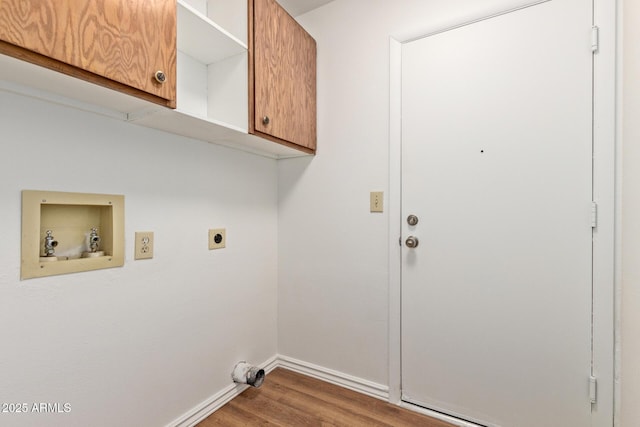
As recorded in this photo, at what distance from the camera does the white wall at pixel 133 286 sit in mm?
941

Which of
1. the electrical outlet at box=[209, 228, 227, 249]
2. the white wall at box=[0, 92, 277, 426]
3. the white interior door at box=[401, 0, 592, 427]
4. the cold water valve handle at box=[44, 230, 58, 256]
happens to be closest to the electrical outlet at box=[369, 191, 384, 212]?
the white interior door at box=[401, 0, 592, 427]

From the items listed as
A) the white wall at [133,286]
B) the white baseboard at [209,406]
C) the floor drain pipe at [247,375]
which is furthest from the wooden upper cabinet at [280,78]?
the white baseboard at [209,406]

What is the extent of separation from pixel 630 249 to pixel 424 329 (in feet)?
2.89

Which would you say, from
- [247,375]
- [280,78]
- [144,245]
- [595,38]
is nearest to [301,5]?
[280,78]

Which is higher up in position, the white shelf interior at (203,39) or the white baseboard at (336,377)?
the white shelf interior at (203,39)

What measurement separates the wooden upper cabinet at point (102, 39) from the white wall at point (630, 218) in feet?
5.13

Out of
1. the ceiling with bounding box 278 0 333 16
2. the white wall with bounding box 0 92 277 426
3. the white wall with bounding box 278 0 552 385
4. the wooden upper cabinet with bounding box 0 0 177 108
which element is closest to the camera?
the wooden upper cabinet with bounding box 0 0 177 108

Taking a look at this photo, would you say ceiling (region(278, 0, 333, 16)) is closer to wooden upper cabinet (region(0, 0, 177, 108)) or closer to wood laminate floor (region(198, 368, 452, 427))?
wooden upper cabinet (region(0, 0, 177, 108))

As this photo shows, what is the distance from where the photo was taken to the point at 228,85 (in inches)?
57.3

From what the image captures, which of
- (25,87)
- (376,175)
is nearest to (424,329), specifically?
(376,175)

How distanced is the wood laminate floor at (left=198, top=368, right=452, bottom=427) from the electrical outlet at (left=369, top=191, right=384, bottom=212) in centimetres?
105

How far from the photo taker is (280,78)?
155 cm

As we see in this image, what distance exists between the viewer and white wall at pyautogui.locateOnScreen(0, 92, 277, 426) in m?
0.94

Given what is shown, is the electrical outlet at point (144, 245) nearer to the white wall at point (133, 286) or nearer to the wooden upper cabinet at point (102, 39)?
the white wall at point (133, 286)
